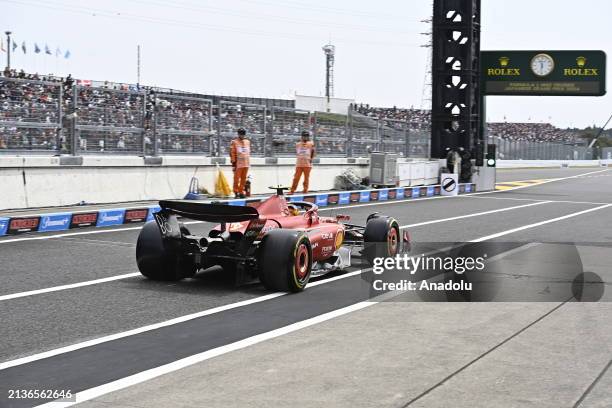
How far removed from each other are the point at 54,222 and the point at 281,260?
674 cm

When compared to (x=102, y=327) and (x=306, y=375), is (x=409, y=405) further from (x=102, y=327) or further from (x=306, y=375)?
(x=102, y=327)

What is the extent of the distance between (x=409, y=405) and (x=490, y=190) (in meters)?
27.8

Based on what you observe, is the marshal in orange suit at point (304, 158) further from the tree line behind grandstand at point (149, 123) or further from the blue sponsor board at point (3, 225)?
the blue sponsor board at point (3, 225)

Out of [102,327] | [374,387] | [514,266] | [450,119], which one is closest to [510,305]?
[514,266]

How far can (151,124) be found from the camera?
1992 centimetres

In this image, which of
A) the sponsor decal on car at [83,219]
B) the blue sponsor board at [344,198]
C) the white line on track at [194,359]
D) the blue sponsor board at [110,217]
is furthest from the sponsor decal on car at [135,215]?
the white line on track at [194,359]

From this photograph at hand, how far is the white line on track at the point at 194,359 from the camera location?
519 cm

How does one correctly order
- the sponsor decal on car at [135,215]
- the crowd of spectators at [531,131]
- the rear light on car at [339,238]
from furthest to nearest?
1. the crowd of spectators at [531,131]
2. the sponsor decal on car at [135,215]
3. the rear light on car at [339,238]

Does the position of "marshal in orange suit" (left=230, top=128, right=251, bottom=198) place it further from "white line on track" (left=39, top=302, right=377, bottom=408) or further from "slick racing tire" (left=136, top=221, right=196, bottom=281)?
"white line on track" (left=39, top=302, right=377, bottom=408)

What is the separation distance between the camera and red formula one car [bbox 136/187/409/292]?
29.1ft

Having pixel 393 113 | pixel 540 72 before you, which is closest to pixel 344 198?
pixel 540 72

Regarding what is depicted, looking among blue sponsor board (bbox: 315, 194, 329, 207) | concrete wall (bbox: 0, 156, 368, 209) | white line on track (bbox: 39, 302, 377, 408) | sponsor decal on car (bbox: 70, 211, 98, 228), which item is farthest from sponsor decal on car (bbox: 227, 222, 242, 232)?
blue sponsor board (bbox: 315, 194, 329, 207)

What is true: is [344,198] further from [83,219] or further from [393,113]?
[393,113]

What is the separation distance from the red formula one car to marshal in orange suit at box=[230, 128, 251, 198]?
10.2 metres
